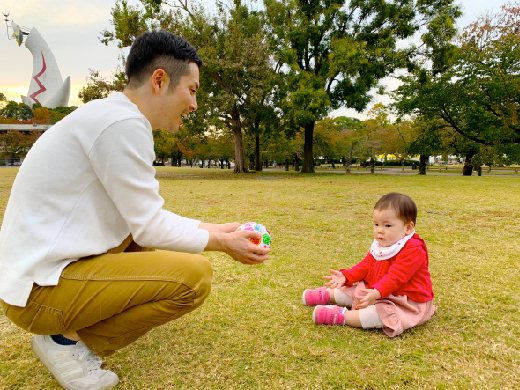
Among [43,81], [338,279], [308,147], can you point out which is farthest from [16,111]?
[338,279]

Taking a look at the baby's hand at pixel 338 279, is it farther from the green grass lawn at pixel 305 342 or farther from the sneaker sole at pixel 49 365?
the sneaker sole at pixel 49 365

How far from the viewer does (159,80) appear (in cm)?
173

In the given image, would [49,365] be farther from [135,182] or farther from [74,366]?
[135,182]

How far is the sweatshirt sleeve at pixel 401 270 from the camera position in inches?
84.7

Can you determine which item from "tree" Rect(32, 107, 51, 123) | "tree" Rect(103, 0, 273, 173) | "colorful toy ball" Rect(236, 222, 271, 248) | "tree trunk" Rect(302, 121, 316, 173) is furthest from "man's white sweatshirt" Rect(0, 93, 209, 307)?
"tree" Rect(32, 107, 51, 123)

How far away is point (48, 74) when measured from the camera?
268 ft

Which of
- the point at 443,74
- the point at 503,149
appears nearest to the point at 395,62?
the point at 443,74

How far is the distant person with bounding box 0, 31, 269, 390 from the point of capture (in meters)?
1.47

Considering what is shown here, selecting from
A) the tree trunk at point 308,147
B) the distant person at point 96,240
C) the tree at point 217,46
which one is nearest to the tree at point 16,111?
the tree at point 217,46

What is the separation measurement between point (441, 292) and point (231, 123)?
20750 mm

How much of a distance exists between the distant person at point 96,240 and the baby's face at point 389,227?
1.15 meters

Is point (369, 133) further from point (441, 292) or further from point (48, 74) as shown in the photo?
point (48, 74)

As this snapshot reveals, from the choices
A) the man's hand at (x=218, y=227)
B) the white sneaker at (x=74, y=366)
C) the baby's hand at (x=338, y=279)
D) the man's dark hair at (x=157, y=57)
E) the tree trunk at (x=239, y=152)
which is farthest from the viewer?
the tree trunk at (x=239, y=152)

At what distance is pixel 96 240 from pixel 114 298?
0.89ft
